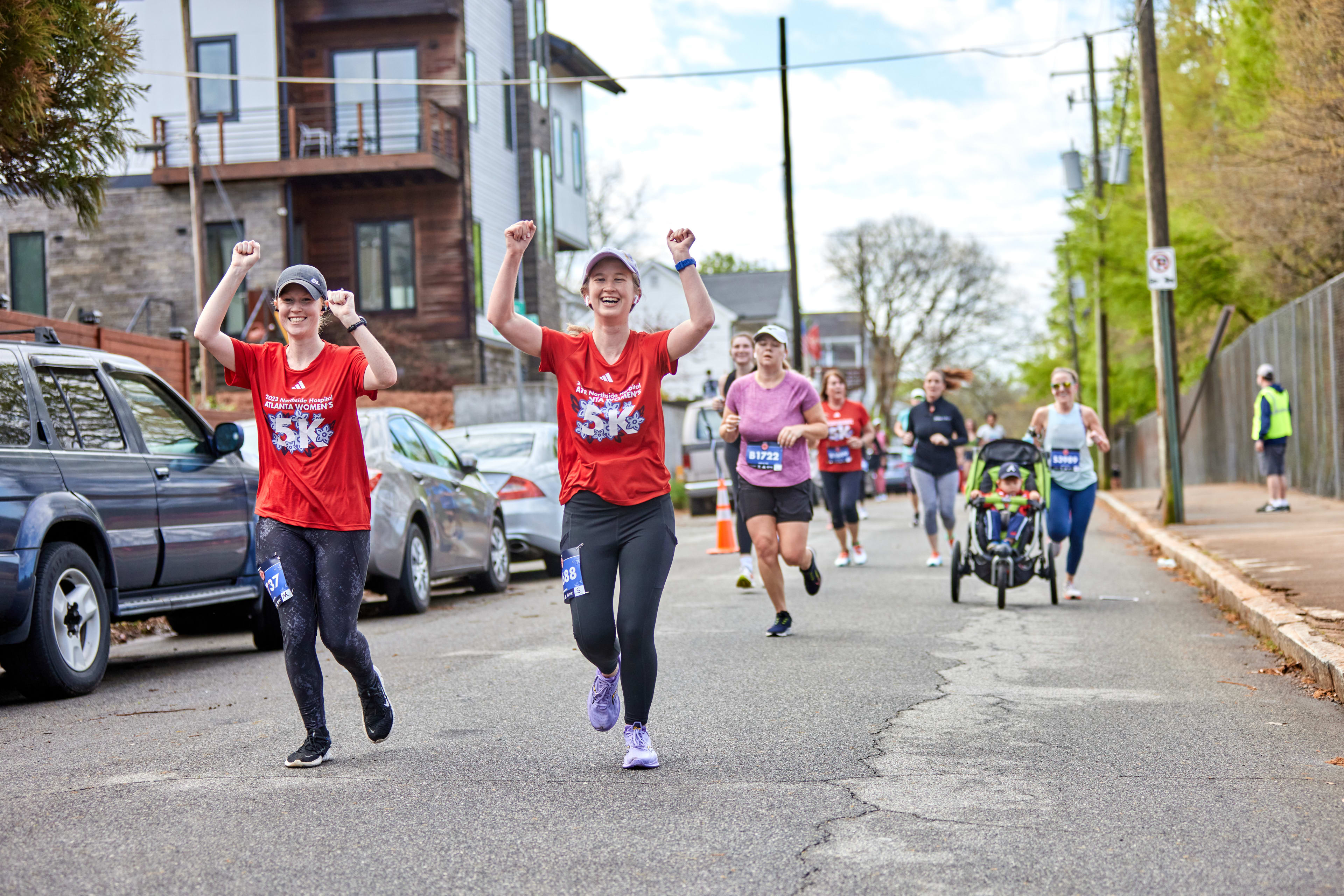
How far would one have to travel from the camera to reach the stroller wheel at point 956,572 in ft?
36.8

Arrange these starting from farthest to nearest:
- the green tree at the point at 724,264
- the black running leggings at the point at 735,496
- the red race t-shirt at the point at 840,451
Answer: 1. the green tree at the point at 724,264
2. the red race t-shirt at the point at 840,451
3. the black running leggings at the point at 735,496

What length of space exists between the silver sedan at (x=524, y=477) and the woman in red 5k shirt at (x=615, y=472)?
905 cm

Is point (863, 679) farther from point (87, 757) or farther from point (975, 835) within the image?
point (87, 757)

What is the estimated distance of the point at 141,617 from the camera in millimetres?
8438

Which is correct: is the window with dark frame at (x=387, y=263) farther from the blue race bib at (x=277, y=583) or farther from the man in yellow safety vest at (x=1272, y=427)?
the blue race bib at (x=277, y=583)

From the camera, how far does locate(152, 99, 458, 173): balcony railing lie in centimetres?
2939

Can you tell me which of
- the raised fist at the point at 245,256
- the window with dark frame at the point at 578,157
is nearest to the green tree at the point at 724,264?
the window with dark frame at the point at 578,157

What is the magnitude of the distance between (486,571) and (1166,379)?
9.64 meters

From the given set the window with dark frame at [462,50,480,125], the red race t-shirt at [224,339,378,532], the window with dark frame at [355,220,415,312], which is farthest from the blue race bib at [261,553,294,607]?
the window with dark frame at [462,50,480,125]

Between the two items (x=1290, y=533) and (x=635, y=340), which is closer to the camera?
(x=635, y=340)

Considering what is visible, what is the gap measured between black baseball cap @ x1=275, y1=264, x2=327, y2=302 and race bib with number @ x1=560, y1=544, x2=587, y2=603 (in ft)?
4.49

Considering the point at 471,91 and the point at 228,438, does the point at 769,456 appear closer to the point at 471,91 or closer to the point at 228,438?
the point at 228,438

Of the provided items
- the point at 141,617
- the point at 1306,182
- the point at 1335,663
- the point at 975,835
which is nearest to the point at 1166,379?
the point at 1306,182

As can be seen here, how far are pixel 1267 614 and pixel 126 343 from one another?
1243 centimetres
